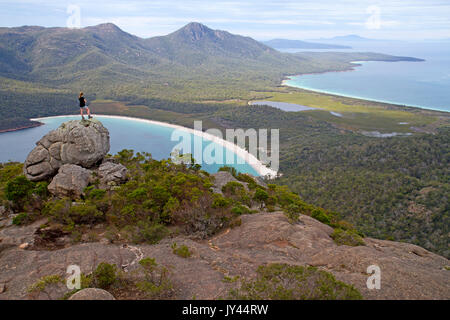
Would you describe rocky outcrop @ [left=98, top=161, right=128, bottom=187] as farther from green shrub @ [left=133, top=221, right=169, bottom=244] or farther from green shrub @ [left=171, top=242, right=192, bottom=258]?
green shrub @ [left=171, top=242, right=192, bottom=258]

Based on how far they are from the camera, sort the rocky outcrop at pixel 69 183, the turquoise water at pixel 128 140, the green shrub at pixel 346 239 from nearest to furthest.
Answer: the green shrub at pixel 346 239 < the rocky outcrop at pixel 69 183 < the turquoise water at pixel 128 140

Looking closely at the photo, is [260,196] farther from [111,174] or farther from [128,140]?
[128,140]

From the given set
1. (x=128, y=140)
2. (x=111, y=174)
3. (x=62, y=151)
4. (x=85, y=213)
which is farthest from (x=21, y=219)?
(x=128, y=140)

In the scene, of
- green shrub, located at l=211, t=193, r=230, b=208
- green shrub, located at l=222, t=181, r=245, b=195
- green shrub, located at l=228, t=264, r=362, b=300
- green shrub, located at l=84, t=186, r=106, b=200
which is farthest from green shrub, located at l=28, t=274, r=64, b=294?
green shrub, located at l=222, t=181, r=245, b=195

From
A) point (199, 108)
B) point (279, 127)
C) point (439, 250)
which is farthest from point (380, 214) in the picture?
point (199, 108)

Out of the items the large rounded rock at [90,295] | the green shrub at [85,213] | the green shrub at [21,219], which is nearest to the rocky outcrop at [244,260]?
the green shrub at [21,219]

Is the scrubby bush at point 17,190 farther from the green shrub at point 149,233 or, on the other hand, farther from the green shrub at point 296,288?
the green shrub at point 296,288
